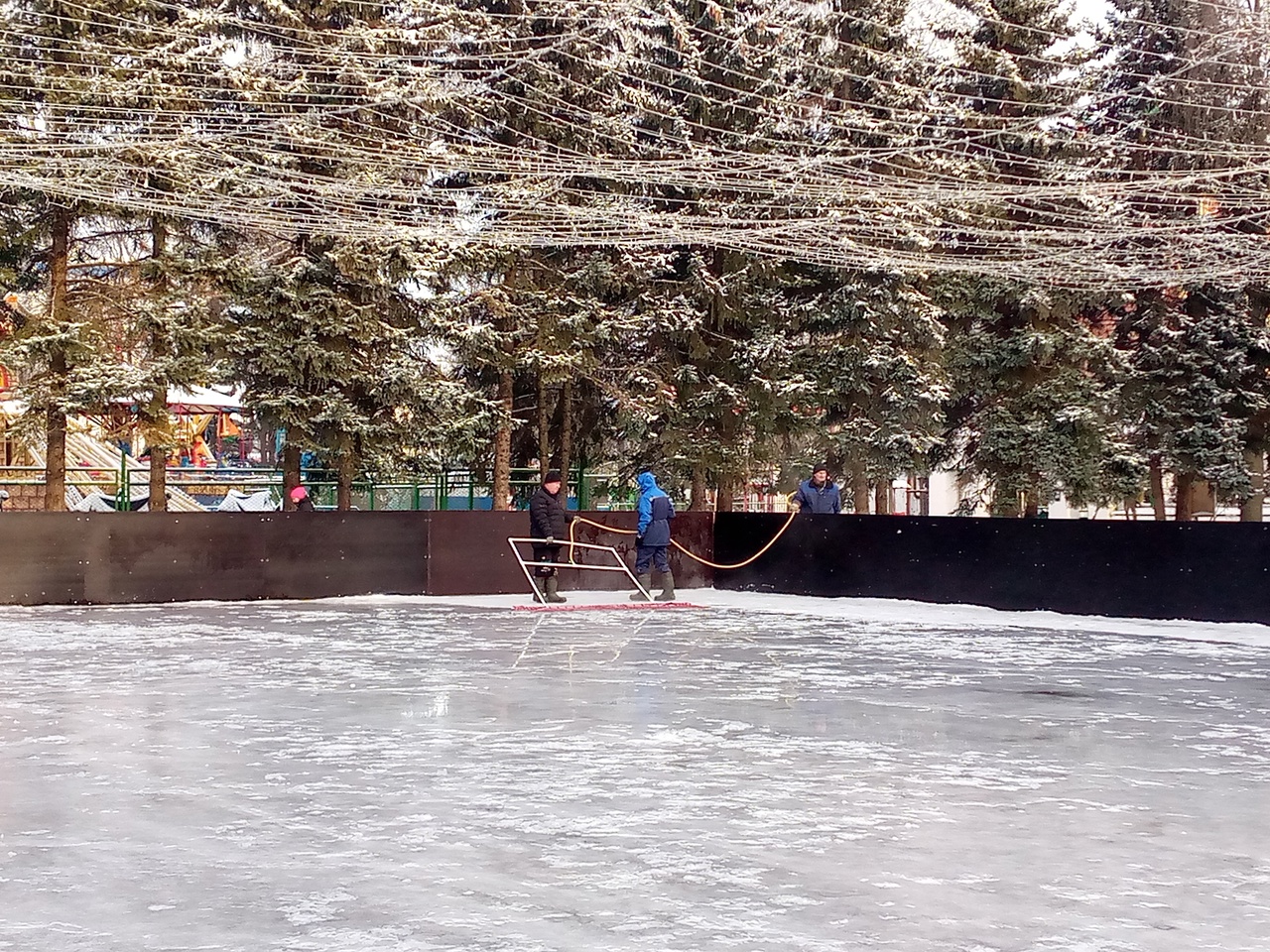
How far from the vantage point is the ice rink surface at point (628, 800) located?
5.54m

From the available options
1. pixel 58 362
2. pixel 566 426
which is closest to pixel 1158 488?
pixel 566 426

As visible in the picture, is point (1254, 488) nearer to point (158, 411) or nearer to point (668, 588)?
point (668, 588)

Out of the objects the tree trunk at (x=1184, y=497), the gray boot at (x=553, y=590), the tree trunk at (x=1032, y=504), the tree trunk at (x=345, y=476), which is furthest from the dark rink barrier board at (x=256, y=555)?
the tree trunk at (x=1184, y=497)

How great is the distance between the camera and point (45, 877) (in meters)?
6.09

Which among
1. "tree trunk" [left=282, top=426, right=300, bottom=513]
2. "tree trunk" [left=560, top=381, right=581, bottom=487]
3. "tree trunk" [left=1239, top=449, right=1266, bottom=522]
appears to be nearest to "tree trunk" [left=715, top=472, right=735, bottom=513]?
"tree trunk" [left=560, top=381, right=581, bottom=487]

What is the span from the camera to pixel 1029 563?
20.6 metres

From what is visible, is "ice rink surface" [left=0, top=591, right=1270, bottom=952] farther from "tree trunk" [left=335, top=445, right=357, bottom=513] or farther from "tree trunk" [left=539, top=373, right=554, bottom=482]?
"tree trunk" [left=539, top=373, right=554, bottom=482]

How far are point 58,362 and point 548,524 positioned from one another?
8.07m

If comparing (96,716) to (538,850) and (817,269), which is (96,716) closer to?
(538,850)

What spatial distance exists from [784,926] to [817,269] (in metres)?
25.7

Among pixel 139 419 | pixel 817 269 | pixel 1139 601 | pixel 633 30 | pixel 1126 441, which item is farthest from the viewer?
pixel 1126 441

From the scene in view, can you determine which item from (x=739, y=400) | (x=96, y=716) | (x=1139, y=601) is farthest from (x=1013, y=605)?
(x=96, y=716)

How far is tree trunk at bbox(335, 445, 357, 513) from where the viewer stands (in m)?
25.7

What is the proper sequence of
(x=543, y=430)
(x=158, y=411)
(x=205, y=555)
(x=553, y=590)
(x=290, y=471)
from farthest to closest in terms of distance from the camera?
(x=543, y=430) < (x=290, y=471) < (x=158, y=411) < (x=553, y=590) < (x=205, y=555)
